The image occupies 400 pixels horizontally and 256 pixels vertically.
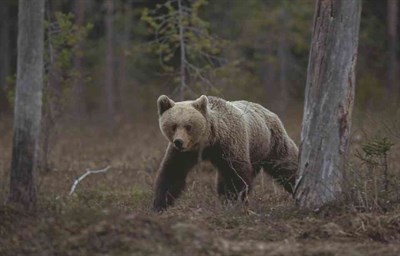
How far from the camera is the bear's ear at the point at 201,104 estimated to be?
9.33m

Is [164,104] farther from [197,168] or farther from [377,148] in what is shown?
[377,148]

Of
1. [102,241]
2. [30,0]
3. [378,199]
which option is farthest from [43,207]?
[378,199]

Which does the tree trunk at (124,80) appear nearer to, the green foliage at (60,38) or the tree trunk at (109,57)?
the tree trunk at (109,57)

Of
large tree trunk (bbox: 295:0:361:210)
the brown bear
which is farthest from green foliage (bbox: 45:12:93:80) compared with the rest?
large tree trunk (bbox: 295:0:361:210)

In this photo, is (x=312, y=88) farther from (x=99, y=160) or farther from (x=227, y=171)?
(x=99, y=160)

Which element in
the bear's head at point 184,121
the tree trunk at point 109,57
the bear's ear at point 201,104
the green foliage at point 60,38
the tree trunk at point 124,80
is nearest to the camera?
the bear's head at point 184,121

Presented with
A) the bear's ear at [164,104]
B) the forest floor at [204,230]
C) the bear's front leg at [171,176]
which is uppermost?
the bear's ear at [164,104]

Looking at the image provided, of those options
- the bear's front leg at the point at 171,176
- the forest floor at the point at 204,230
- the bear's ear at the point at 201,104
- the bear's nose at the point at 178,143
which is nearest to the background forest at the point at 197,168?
the forest floor at the point at 204,230

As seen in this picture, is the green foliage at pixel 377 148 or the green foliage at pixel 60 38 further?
the green foliage at pixel 60 38

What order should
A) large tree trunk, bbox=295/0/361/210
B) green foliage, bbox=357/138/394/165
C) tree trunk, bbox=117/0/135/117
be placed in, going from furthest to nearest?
tree trunk, bbox=117/0/135/117 → green foliage, bbox=357/138/394/165 → large tree trunk, bbox=295/0/361/210

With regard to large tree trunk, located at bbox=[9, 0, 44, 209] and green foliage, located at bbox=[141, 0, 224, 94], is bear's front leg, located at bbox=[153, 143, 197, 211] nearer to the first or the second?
large tree trunk, located at bbox=[9, 0, 44, 209]

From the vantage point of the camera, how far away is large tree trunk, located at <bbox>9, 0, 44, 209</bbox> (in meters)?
7.73

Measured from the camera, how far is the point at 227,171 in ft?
31.7

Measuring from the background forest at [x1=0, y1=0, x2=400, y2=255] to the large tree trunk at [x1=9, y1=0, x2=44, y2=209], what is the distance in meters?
0.28
